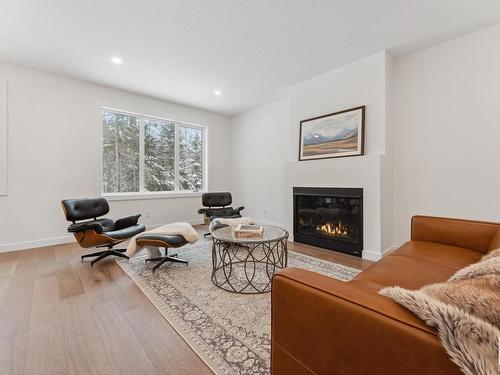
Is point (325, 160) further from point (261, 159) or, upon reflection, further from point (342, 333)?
point (342, 333)

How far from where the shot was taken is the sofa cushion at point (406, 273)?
1.32 meters

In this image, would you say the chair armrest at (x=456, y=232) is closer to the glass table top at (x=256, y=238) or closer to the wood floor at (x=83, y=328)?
the glass table top at (x=256, y=238)

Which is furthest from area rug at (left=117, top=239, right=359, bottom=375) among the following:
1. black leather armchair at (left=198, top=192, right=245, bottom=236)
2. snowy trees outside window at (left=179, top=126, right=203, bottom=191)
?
snowy trees outside window at (left=179, top=126, right=203, bottom=191)

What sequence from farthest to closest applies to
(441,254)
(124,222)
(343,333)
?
(124,222), (441,254), (343,333)

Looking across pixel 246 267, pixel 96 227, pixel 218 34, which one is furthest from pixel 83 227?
pixel 218 34

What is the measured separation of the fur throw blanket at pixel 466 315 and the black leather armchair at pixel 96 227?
305 centimetres

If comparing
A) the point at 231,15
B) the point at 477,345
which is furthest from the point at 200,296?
the point at 231,15

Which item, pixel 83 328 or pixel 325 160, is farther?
pixel 325 160

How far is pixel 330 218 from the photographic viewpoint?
350 centimetres

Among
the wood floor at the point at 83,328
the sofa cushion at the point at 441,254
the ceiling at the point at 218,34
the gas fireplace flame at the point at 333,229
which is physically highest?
the ceiling at the point at 218,34

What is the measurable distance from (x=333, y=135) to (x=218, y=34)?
206 centimetres

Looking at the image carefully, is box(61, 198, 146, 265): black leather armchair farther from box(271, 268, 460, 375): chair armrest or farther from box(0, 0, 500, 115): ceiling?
box(271, 268, 460, 375): chair armrest

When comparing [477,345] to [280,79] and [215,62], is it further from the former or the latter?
[280,79]

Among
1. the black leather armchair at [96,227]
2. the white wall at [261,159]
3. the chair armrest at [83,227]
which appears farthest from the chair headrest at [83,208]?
the white wall at [261,159]
